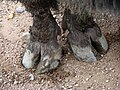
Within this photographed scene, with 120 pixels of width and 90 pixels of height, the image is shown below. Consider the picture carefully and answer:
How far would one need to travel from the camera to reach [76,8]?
4.42ft

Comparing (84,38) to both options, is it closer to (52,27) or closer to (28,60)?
(52,27)

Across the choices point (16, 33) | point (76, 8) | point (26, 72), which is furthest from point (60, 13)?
point (76, 8)

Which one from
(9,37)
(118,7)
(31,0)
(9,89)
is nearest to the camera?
(118,7)

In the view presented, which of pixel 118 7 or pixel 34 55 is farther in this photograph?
pixel 34 55

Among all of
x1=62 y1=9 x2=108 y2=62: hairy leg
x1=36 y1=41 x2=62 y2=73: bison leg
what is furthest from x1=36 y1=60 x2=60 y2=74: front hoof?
x1=62 y1=9 x2=108 y2=62: hairy leg

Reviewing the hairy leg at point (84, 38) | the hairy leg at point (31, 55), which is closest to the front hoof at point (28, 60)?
the hairy leg at point (31, 55)

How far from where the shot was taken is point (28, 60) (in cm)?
179

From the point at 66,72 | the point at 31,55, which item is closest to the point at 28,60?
the point at 31,55

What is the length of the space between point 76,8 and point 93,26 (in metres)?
0.48

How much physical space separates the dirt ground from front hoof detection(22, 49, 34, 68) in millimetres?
25

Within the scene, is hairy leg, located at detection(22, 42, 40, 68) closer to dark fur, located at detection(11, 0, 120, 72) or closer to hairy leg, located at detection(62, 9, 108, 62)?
dark fur, located at detection(11, 0, 120, 72)

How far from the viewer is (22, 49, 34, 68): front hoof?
1789 millimetres

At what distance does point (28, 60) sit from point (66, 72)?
20 cm

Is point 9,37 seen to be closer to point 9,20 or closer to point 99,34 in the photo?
point 9,20
